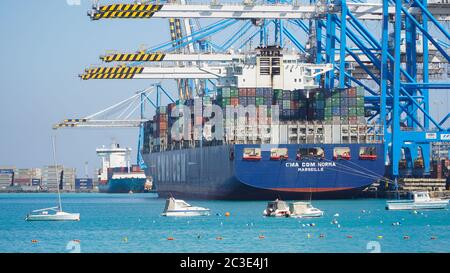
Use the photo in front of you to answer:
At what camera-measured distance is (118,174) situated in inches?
5492

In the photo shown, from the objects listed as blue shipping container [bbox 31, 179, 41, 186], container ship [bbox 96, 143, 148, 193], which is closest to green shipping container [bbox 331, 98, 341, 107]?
container ship [bbox 96, 143, 148, 193]

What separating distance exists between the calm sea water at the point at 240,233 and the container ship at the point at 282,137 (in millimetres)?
8864

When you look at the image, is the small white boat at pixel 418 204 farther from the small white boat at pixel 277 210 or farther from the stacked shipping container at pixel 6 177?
the stacked shipping container at pixel 6 177

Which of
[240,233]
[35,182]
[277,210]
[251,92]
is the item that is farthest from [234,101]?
[35,182]

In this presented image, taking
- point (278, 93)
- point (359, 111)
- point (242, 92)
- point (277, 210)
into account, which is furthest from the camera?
point (278, 93)

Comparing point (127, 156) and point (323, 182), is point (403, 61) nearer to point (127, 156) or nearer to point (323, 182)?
point (323, 182)

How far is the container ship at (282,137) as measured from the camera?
60531mm

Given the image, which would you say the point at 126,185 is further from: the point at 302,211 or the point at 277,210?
the point at 302,211

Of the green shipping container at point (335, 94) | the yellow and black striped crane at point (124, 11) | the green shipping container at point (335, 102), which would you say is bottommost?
the green shipping container at point (335, 102)

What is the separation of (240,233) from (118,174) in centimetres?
10479

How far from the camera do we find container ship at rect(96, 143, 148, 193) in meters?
136

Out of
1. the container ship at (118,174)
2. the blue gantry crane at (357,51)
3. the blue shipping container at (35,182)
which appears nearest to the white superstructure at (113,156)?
the container ship at (118,174)
